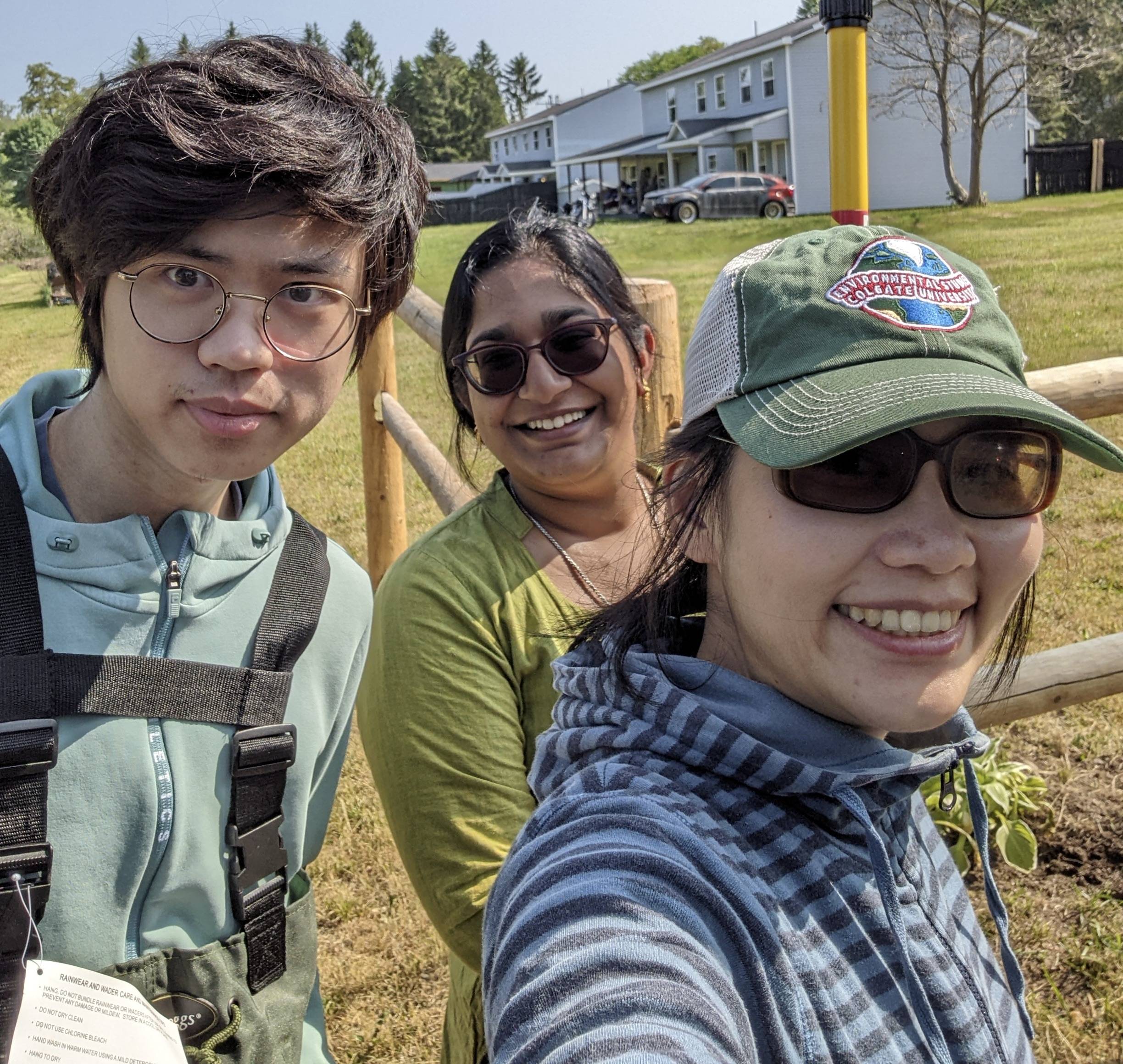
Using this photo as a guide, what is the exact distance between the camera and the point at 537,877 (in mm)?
958

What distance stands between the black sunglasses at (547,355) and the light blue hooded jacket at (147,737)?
0.70 meters

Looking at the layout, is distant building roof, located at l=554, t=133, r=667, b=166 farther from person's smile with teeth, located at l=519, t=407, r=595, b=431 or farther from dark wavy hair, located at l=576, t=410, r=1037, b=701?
dark wavy hair, located at l=576, t=410, r=1037, b=701

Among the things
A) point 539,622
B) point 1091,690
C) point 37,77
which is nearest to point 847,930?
point 539,622

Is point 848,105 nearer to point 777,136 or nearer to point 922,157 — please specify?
point 922,157

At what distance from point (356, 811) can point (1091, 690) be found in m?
2.59

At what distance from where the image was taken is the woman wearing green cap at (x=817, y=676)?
0.97 metres

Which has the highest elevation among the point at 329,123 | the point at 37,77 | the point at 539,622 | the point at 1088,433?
the point at 37,77

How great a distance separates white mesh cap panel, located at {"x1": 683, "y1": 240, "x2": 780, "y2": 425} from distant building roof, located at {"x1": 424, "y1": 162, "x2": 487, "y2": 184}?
75.7 metres

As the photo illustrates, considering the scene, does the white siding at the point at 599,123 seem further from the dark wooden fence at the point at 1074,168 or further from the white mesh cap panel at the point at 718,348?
the white mesh cap panel at the point at 718,348

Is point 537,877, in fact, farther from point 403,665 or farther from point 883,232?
point 403,665

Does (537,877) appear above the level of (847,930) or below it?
above

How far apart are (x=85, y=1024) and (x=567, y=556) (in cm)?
119

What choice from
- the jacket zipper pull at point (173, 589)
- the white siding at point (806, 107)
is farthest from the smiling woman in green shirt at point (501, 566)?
the white siding at point (806, 107)

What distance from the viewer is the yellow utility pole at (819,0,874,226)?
98.0 inches
